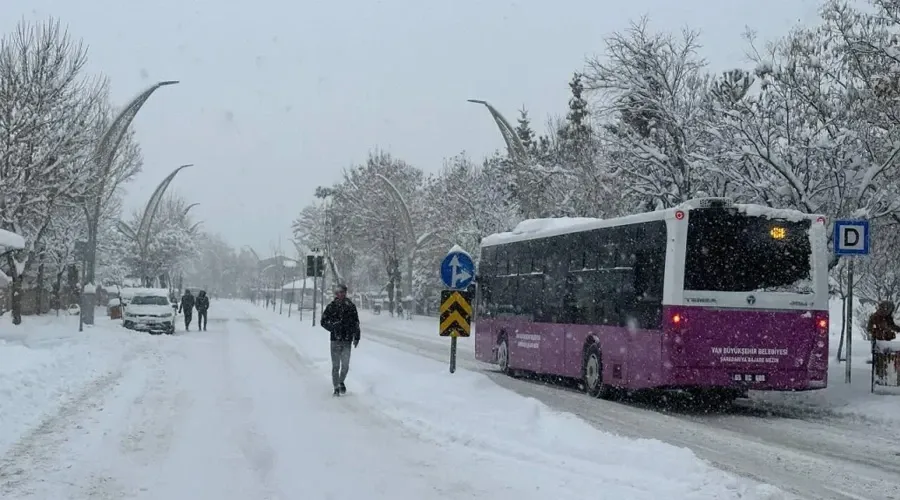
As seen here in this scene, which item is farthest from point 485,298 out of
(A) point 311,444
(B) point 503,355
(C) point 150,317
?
(C) point 150,317

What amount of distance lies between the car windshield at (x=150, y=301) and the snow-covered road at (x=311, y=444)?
70.8ft

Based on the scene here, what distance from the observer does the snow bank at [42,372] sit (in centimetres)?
1296

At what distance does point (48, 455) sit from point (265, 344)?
78.2ft

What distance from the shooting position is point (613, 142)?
24031 mm

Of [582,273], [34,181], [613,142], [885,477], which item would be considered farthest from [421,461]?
[34,181]

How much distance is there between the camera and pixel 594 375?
18.3m

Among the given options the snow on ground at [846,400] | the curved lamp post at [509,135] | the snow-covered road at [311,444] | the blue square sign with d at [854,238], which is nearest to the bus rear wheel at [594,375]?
the snow-covered road at [311,444]

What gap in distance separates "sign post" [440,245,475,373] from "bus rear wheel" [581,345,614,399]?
2.19 meters

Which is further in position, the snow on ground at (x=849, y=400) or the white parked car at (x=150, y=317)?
the white parked car at (x=150, y=317)

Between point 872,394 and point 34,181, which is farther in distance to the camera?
point 34,181

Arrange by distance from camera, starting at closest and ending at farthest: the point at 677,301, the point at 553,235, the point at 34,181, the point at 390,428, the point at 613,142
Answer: the point at 390,428 → the point at 677,301 → the point at 553,235 → the point at 613,142 → the point at 34,181

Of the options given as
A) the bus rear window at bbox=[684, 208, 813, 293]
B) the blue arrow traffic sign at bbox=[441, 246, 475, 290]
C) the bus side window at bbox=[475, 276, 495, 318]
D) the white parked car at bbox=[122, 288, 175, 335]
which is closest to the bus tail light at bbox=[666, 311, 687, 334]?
the bus rear window at bbox=[684, 208, 813, 293]

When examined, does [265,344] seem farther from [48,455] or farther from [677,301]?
[48,455]

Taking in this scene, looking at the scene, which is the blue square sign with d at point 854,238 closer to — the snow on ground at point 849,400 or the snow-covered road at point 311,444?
the snow on ground at point 849,400
